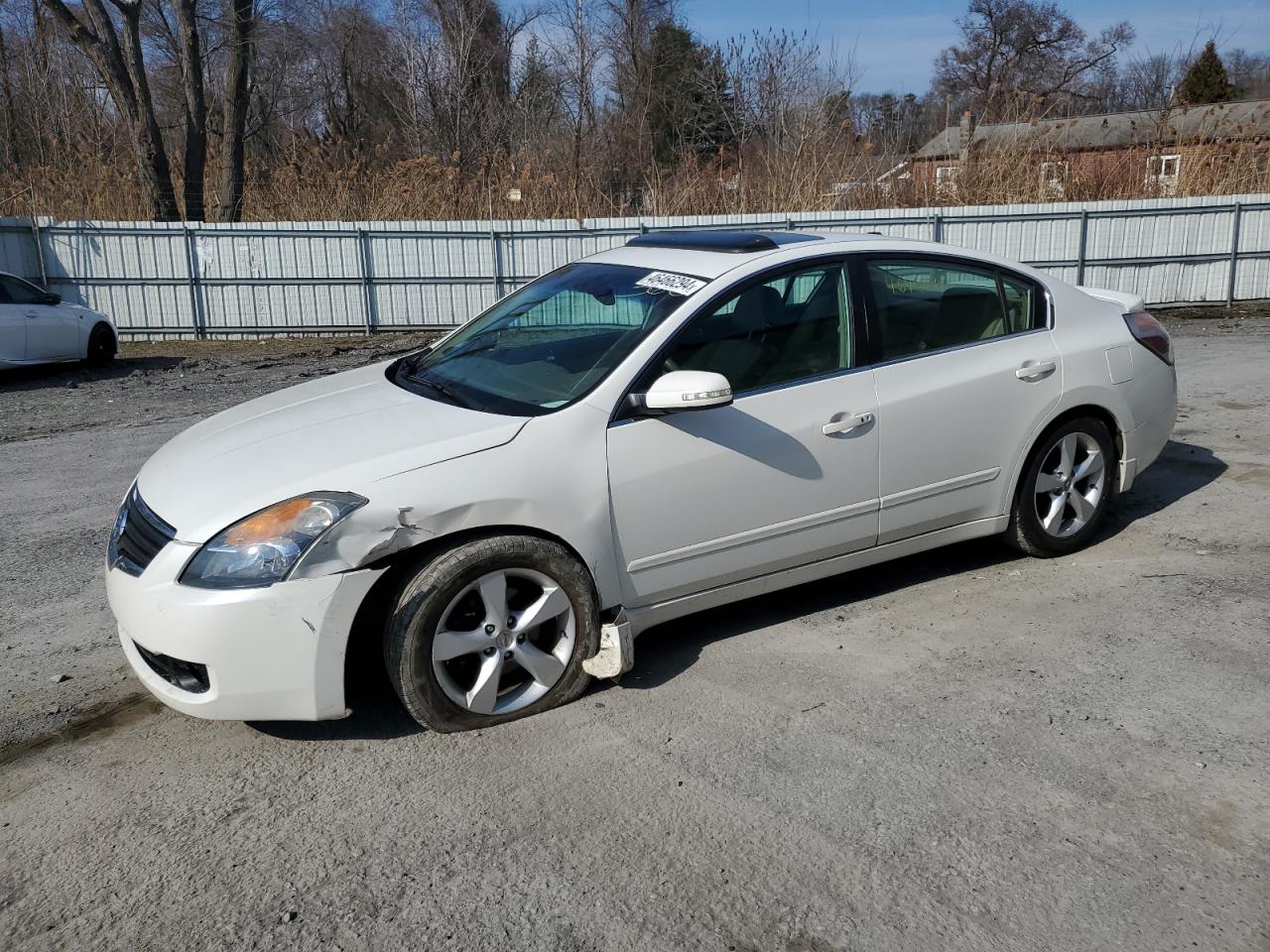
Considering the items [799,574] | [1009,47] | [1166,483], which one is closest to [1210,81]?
[1009,47]

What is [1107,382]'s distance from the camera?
5.18 m

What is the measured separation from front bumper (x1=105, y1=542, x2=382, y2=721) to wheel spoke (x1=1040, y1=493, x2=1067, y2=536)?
328 centimetres

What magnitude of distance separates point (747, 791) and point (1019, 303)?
9.56 feet

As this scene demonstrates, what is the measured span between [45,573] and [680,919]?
170 inches

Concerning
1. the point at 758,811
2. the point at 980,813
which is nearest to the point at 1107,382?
the point at 980,813

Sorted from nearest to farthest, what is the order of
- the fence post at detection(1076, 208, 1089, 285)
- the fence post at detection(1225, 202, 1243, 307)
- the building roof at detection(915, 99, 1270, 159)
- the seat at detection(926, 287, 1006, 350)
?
the seat at detection(926, 287, 1006, 350), the fence post at detection(1225, 202, 1243, 307), the fence post at detection(1076, 208, 1089, 285), the building roof at detection(915, 99, 1270, 159)

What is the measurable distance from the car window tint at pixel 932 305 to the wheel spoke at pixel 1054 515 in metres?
0.86

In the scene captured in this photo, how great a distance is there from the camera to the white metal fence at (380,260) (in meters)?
17.9

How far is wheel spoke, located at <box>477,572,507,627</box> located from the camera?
3.65 meters

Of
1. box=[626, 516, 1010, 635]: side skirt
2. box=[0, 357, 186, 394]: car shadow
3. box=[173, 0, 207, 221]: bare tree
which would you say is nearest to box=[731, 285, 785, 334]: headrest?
box=[626, 516, 1010, 635]: side skirt

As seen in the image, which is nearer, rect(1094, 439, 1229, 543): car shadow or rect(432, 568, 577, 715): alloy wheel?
rect(432, 568, 577, 715): alloy wheel

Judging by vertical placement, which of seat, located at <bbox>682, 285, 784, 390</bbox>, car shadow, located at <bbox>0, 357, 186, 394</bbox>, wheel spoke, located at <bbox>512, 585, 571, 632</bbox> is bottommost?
car shadow, located at <bbox>0, 357, 186, 394</bbox>

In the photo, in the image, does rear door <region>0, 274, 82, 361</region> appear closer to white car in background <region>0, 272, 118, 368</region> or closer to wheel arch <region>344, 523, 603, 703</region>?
white car in background <region>0, 272, 118, 368</region>

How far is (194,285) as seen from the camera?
18.6 m
